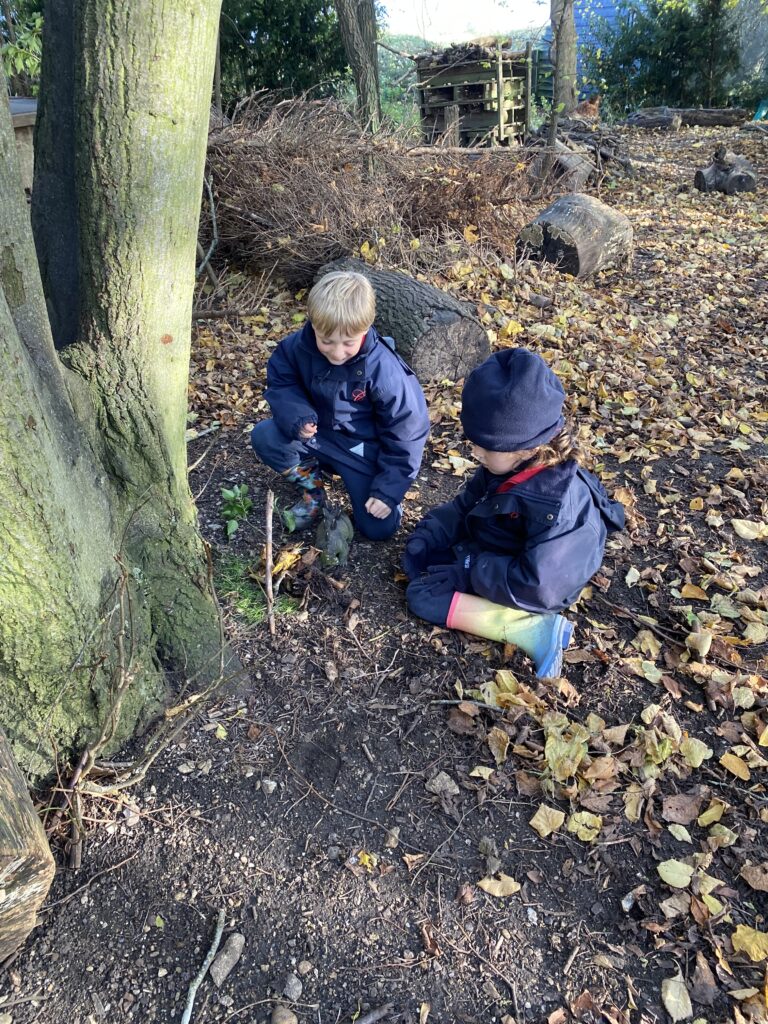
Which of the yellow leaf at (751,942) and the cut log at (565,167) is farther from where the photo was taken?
the cut log at (565,167)

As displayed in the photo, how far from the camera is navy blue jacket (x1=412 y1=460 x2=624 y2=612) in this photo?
257cm

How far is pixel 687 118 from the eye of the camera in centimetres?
1639

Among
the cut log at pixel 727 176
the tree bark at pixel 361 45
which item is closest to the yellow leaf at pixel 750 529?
the tree bark at pixel 361 45

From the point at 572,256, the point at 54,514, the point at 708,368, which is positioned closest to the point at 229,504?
the point at 54,514

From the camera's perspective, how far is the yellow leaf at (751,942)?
1853mm

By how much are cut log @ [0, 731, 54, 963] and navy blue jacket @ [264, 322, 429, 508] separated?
1880 mm

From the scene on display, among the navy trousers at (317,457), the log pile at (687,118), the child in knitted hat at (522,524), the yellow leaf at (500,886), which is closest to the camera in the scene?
the yellow leaf at (500,886)

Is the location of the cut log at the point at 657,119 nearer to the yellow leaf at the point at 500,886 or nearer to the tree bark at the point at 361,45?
the tree bark at the point at 361,45

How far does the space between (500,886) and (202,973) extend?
82 cm

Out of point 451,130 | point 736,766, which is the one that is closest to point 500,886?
point 736,766

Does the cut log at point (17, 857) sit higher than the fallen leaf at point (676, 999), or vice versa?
the cut log at point (17, 857)

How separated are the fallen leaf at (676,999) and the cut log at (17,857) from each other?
1.54 meters

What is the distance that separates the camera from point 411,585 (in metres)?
2.90

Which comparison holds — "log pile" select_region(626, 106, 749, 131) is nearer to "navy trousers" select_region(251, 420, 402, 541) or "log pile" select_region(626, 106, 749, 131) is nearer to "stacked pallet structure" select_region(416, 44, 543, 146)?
"stacked pallet structure" select_region(416, 44, 543, 146)
